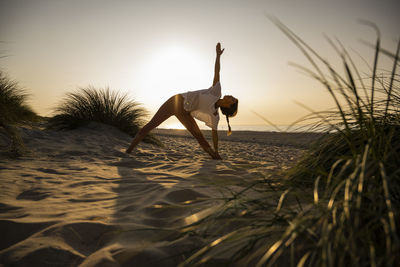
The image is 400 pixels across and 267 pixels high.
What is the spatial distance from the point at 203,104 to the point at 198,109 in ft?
0.46

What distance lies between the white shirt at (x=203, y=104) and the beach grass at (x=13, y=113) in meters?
2.44

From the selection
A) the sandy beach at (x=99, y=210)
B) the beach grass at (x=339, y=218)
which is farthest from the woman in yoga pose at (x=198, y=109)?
the beach grass at (x=339, y=218)

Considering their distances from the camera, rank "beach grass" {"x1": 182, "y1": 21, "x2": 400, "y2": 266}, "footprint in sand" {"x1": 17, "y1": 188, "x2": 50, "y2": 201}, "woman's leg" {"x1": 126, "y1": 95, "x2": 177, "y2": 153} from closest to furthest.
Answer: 1. "beach grass" {"x1": 182, "y1": 21, "x2": 400, "y2": 266}
2. "footprint in sand" {"x1": 17, "y1": 188, "x2": 50, "y2": 201}
3. "woman's leg" {"x1": 126, "y1": 95, "x2": 177, "y2": 153}

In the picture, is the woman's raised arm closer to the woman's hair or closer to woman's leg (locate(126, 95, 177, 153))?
the woman's hair

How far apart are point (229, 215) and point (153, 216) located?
1.58ft

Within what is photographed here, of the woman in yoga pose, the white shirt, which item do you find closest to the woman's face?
the woman in yoga pose

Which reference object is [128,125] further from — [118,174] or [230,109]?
[118,174]

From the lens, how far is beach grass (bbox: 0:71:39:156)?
9.80 ft

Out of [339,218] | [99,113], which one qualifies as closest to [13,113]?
[99,113]

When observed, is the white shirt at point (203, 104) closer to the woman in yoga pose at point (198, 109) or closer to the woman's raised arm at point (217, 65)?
the woman in yoga pose at point (198, 109)

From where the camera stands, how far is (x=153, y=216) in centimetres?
143

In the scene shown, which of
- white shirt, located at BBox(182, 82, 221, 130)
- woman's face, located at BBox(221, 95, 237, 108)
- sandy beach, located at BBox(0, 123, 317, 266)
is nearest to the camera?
sandy beach, located at BBox(0, 123, 317, 266)

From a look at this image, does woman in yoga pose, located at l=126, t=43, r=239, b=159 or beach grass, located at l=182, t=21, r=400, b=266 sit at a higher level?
woman in yoga pose, located at l=126, t=43, r=239, b=159

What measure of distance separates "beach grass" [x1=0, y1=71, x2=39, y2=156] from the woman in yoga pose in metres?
1.61
